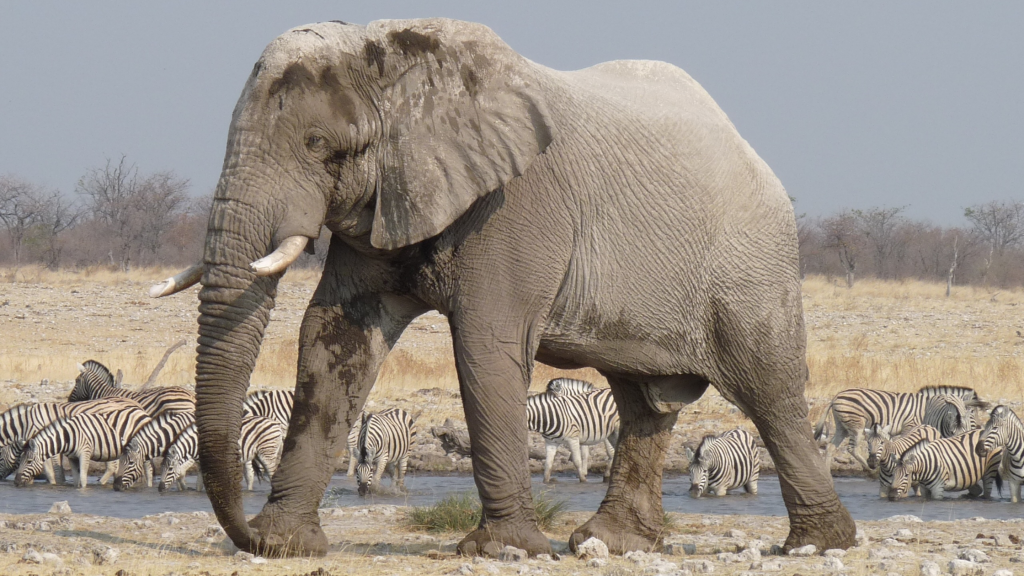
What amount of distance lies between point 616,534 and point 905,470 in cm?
474

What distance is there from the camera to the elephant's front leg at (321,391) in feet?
21.6

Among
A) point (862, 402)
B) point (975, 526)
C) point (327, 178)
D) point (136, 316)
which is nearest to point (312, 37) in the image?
point (327, 178)

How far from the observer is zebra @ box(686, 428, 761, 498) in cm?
1119

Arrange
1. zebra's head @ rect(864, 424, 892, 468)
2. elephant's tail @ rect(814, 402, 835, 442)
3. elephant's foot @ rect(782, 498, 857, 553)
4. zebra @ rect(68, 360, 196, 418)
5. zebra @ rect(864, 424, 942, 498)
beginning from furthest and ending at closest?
elephant's tail @ rect(814, 402, 835, 442) < zebra @ rect(68, 360, 196, 418) < zebra's head @ rect(864, 424, 892, 468) < zebra @ rect(864, 424, 942, 498) < elephant's foot @ rect(782, 498, 857, 553)

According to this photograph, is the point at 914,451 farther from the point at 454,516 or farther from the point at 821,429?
the point at 454,516

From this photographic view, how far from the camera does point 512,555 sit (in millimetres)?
6086

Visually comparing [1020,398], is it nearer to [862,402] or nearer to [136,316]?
[862,402]

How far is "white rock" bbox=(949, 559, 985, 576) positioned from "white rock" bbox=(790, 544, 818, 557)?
888mm

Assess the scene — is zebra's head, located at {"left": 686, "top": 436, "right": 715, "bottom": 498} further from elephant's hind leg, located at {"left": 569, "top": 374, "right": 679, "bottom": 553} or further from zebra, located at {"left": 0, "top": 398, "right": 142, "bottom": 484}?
zebra, located at {"left": 0, "top": 398, "right": 142, "bottom": 484}

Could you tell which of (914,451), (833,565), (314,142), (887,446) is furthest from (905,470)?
(314,142)

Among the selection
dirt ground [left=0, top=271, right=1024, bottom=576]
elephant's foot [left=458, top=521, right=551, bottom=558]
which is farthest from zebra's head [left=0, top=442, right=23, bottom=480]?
elephant's foot [left=458, top=521, right=551, bottom=558]

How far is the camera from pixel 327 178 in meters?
5.85

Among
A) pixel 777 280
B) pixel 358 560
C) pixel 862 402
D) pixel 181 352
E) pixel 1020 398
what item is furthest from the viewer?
pixel 181 352

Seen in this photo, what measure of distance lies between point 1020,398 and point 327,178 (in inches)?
529
